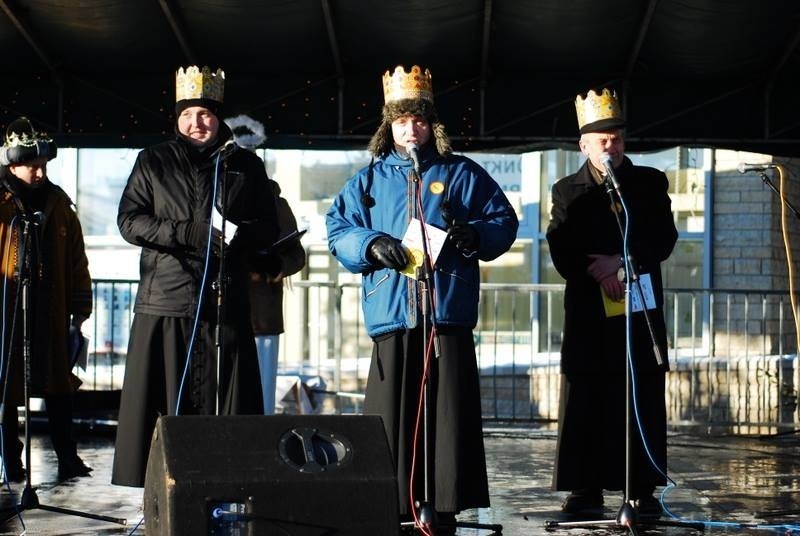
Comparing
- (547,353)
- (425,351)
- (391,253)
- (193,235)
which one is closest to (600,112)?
(391,253)

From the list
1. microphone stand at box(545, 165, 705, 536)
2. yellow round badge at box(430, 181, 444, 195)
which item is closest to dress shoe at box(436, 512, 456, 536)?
microphone stand at box(545, 165, 705, 536)

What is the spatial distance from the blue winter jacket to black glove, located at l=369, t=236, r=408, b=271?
0.28 ft

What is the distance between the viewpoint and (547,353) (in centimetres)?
1314

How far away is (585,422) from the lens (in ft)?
21.4

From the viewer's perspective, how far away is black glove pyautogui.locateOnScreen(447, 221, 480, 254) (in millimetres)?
5434

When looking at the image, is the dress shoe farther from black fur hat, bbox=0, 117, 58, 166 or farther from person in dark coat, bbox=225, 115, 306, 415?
black fur hat, bbox=0, 117, 58, 166

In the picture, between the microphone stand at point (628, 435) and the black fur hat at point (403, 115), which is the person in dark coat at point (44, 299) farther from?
the microphone stand at point (628, 435)

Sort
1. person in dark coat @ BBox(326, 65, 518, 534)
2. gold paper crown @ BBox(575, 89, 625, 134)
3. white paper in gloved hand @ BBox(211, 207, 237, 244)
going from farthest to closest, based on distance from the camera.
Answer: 1. gold paper crown @ BBox(575, 89, 625, 134)
2. white paper in gloved hand @ BBox(211, 207, 237, 244)
3. person in dark coat @ BBox(326, 65, 518, 534)

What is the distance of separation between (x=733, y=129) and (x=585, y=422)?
3136 millimetres

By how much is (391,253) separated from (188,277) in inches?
44.3

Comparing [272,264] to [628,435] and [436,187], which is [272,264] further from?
[628,435]

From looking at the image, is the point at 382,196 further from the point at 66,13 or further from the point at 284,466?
the point at 66,13

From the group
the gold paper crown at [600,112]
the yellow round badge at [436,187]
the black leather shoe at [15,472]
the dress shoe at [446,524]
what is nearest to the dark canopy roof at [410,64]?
the gold paper crown at [600,112]

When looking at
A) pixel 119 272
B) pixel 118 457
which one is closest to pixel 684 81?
pixel 118 457
